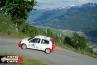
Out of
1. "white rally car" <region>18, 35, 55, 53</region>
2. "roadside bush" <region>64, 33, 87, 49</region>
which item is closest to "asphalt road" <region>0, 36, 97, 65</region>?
"white rally car" <region>18, 35, 55, 53</region>

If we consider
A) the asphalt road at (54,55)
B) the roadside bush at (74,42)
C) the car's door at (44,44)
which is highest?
the car's door at (44,44)

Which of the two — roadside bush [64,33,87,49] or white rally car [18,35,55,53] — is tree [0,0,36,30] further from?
white rally car [18,35,55,53]

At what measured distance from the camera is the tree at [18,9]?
171 ft

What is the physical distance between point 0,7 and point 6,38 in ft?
54.5

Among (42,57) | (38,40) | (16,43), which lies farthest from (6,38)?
(42,57)

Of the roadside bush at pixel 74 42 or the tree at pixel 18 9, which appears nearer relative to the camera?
the roadside bush at pixel 74 42

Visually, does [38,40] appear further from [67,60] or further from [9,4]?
[9,4]

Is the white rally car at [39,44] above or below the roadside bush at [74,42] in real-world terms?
above

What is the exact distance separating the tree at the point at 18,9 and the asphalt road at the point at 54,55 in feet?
44.6

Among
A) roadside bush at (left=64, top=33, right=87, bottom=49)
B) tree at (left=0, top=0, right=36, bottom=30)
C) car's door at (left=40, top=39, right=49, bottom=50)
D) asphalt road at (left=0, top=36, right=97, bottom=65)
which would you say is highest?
tree at (left=0, top=0, right=36, bottom=30)

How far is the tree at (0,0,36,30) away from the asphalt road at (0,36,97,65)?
13.6 meters

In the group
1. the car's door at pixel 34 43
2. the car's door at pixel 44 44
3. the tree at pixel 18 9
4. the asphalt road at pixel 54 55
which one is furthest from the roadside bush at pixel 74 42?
the car's door at pixel 34 43

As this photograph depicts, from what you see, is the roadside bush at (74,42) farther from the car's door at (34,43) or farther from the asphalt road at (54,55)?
the car's door at (34,43)

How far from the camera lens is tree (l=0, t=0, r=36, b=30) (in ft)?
171
